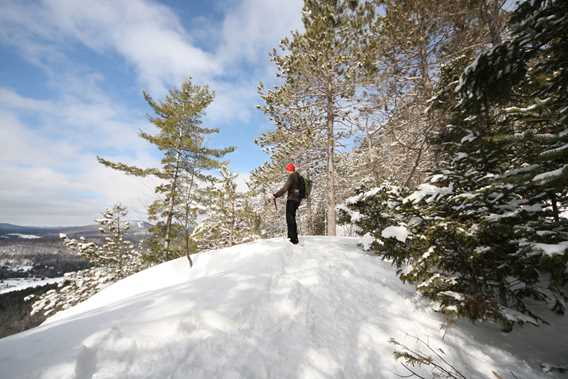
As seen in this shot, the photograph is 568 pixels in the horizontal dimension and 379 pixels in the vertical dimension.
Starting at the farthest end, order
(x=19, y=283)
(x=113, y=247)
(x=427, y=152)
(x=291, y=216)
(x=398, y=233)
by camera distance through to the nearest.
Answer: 1. (x=19, y=283)
2. (x=113, y=247)
3. (x=427, y=152)
4. (x=291, y=216)
5. (x=398, y=233)

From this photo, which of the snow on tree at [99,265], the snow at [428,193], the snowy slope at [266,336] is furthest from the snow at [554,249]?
the snow on tree at [99,265]

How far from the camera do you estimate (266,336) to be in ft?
10.1

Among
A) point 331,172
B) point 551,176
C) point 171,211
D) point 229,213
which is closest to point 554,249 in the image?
point 551,176

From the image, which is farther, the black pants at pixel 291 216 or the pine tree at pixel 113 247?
the pine tree at pixel 113 247

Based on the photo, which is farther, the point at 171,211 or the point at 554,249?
the point at 171,211

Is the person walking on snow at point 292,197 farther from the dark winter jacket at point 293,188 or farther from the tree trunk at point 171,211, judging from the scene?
the tree trunk at point 171,211

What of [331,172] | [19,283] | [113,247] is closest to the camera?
[331,172]

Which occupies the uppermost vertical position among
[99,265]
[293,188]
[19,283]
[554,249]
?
[293,188]

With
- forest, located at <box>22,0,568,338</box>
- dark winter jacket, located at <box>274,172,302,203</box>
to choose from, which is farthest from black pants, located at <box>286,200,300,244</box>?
forest, located at <box>22,0,568,338</box>

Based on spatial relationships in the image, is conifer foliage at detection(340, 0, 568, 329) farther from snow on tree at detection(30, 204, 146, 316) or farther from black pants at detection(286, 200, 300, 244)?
snow on tree at detection(30, 204, 146, 316)

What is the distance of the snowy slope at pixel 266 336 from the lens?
91.7 inches

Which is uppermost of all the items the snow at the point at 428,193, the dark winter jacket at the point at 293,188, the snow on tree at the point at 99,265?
the dark winter jacket at the point at 293,188

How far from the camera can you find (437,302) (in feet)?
12.0

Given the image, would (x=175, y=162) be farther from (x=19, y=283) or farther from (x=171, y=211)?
(x=19, y=283)
